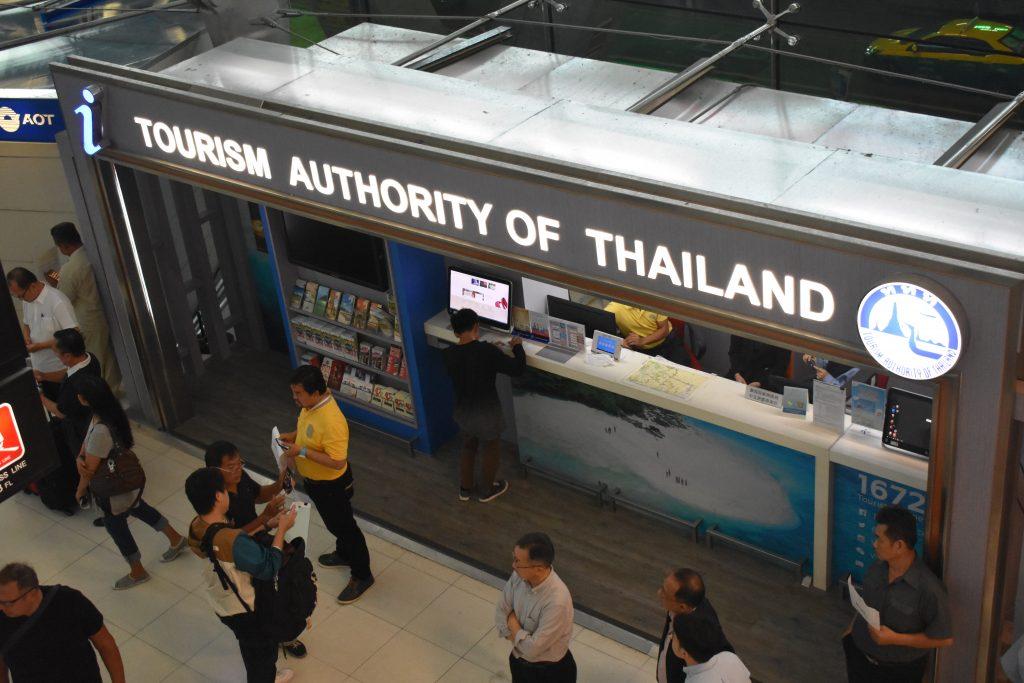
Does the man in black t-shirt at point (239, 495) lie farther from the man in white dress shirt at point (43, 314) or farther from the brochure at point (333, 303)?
the man in white dress shirt at point (43, 314)

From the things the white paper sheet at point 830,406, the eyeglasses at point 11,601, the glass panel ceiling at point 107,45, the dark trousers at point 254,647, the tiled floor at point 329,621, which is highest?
the glass panel ceiling at point 107,45

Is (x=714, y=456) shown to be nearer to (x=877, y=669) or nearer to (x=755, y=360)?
(x=755, y=360)

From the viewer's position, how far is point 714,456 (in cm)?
705

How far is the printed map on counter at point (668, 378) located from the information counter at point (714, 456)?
1 cm

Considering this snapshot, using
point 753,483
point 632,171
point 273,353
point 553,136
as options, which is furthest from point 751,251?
point 273,353

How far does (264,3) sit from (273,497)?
12.5ft

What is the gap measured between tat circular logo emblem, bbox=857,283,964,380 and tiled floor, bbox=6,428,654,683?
2523 mm

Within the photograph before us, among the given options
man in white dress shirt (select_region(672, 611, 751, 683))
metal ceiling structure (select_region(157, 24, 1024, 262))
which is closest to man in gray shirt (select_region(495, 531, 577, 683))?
man in white dress shirt (select_region(672, 611, 751, 683))

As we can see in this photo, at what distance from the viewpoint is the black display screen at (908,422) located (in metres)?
6.07

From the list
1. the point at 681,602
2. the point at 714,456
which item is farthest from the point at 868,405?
the point at 681,602

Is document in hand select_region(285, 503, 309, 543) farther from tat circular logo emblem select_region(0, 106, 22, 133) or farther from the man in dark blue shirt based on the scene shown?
tat circular logo emblem select_region(0, 106, 22, 133)

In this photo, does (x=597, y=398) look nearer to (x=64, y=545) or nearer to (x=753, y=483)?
(x=753, y=483)

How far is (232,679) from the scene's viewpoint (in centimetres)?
656

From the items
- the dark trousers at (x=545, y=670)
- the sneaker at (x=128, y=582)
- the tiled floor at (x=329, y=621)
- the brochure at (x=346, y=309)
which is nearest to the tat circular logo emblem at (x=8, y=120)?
the brochure at (x=346, y=309)
